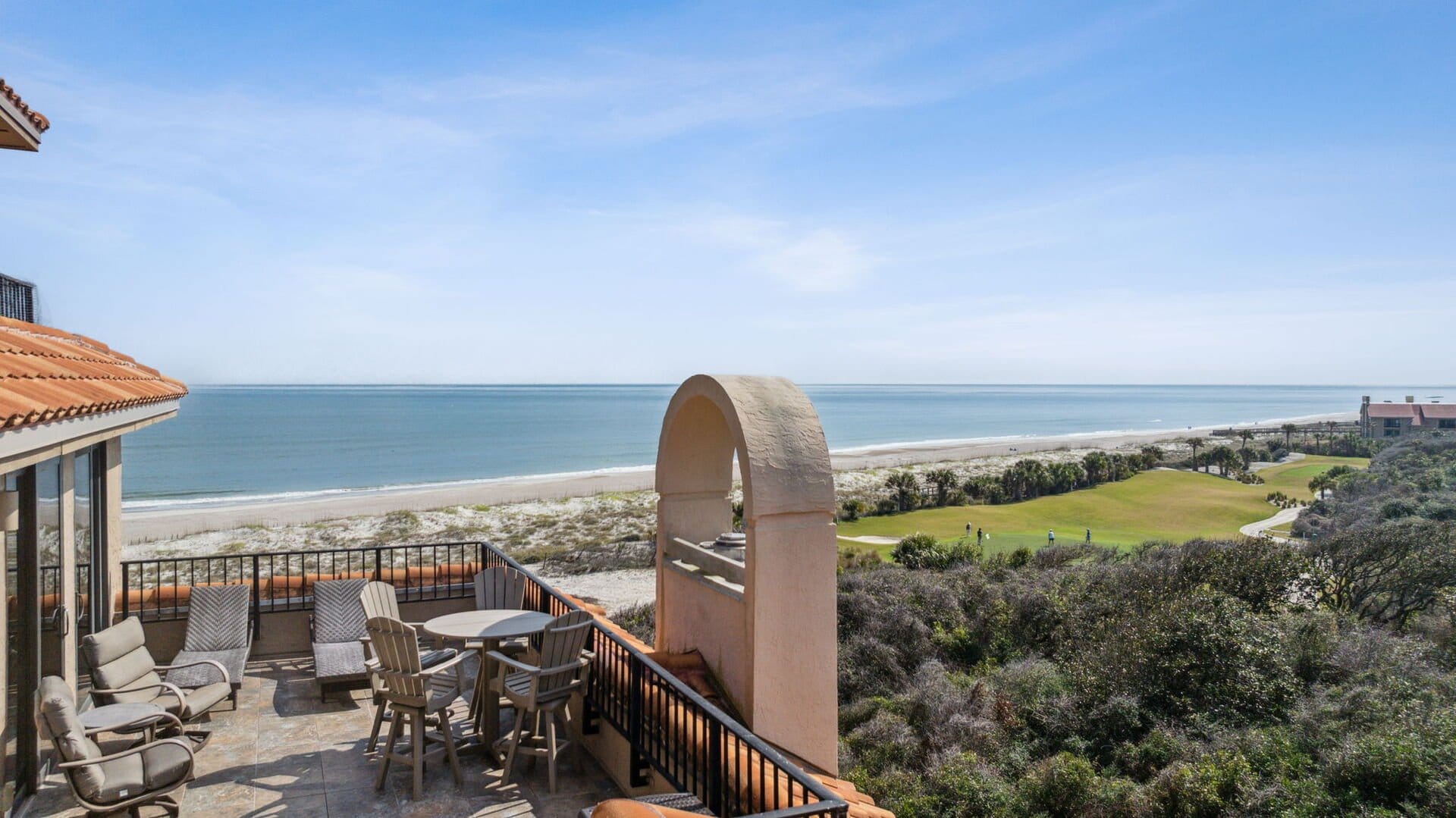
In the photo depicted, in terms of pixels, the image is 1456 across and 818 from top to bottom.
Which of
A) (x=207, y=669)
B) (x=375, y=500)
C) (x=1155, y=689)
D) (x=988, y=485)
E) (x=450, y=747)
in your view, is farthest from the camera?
(x=375, y=500)

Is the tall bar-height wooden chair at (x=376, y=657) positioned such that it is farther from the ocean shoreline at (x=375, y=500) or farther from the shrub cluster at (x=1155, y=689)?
the ocean shoreline at (x=375, y=500)

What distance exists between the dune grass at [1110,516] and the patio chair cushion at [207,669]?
20086 millimetres

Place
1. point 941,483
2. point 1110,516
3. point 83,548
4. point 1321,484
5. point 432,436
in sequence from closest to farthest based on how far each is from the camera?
point 83,548 < point 1110,516 < point 1321,484 < point 941,483 < point 432,436

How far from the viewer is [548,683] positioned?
5594 millimetres

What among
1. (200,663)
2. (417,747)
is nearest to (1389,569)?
(417,747)

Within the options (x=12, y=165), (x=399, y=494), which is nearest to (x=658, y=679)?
(x=12, y=165)

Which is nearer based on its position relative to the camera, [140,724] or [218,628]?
[140,724]

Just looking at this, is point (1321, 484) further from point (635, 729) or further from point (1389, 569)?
point (635, 729)

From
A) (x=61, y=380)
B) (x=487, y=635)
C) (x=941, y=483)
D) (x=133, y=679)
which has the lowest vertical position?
(x=941, y=483)

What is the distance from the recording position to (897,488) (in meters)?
38.5

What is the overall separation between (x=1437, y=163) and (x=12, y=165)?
99.4ft

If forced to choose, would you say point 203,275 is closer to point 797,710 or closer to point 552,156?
point 552,156

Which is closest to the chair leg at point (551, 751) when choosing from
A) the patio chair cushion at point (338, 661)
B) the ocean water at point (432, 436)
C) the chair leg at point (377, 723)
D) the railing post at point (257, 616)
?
the chair leg at point (377, 723)

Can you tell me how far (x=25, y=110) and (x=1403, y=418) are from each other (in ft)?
250
